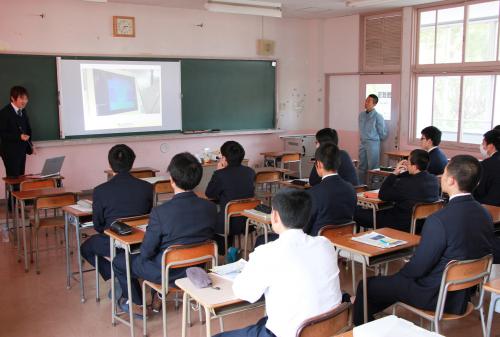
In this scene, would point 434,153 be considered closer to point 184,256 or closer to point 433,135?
point 433,135

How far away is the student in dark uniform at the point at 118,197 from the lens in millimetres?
3863

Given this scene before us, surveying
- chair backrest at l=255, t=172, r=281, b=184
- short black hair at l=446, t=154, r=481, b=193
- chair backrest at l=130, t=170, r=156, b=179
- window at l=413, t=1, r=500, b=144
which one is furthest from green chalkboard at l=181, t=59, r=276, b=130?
short black hair at l=446, t=154, r=481, b=193

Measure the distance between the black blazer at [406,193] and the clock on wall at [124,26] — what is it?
5.13 m

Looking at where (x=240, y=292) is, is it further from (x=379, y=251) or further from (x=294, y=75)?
(x=294, y=75)

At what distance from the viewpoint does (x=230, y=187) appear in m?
4.79

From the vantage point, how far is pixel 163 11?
8.28 m

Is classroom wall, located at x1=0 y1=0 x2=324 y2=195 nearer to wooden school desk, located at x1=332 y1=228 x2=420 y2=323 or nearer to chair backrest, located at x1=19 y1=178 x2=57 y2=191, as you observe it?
chair backrest, located at x1=19 y1=178 x2=57 y2=191

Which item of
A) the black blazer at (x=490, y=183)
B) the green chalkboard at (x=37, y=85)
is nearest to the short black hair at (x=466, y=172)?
the black blazer at (x=490, y=183)

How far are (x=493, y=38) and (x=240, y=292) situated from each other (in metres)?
6.61

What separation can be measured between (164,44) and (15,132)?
2.90 metres

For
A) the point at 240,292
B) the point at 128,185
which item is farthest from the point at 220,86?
the point at 240,292

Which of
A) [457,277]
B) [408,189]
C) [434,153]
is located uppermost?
[434,153]

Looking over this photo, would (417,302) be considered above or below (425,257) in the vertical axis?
below

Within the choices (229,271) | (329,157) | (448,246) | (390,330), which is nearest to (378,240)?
(448,246)
